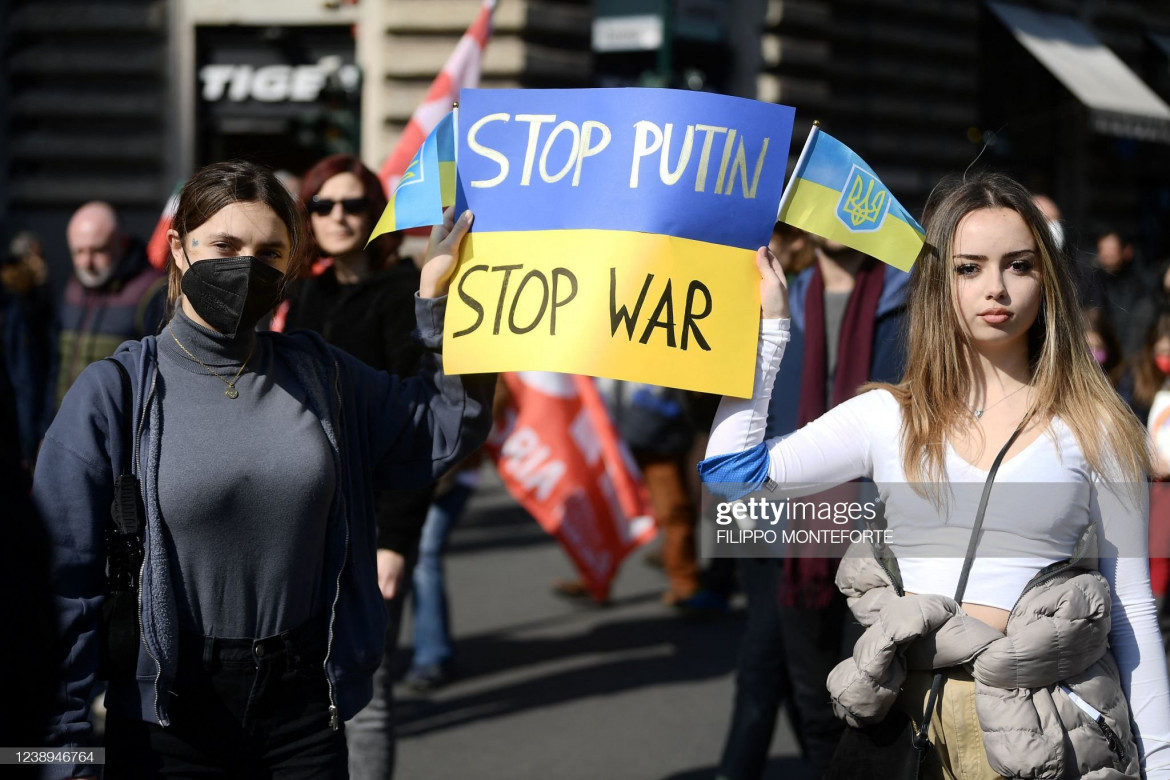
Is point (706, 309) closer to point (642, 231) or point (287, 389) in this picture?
point (642, 231)

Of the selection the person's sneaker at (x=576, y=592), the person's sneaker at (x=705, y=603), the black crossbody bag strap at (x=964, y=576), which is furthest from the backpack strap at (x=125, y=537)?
the person's sneaker at (x=576, y=592)

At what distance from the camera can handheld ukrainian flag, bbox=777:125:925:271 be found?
2341 mm

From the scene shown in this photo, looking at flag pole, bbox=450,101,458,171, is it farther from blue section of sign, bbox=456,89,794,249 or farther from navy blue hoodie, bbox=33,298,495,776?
navy blue hoodie, bbox=33,298,495,776

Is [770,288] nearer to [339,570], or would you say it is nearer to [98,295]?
[339,570]

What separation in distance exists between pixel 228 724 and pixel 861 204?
4.85 ft

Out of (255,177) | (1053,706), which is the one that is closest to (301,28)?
(255,177)

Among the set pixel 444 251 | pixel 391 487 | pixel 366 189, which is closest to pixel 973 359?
pixel 444 251

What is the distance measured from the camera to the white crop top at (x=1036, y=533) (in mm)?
2121

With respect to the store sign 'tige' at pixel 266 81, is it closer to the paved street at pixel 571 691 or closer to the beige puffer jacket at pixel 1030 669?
the paved street at pixel 571 691

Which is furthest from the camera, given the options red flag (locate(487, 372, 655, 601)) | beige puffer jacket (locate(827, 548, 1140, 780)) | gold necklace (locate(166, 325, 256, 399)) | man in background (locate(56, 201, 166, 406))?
red flag (locate(487, 372, 655, 601))

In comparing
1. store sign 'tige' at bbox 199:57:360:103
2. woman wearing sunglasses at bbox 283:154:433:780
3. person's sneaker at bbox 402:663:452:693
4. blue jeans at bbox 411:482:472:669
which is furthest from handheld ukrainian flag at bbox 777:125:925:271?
store sign 'tige' at bbox 199:57:360:103

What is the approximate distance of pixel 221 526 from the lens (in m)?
2.20

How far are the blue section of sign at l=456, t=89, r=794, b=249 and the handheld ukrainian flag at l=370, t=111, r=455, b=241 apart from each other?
2cm

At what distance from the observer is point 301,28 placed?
10430 millimetres
